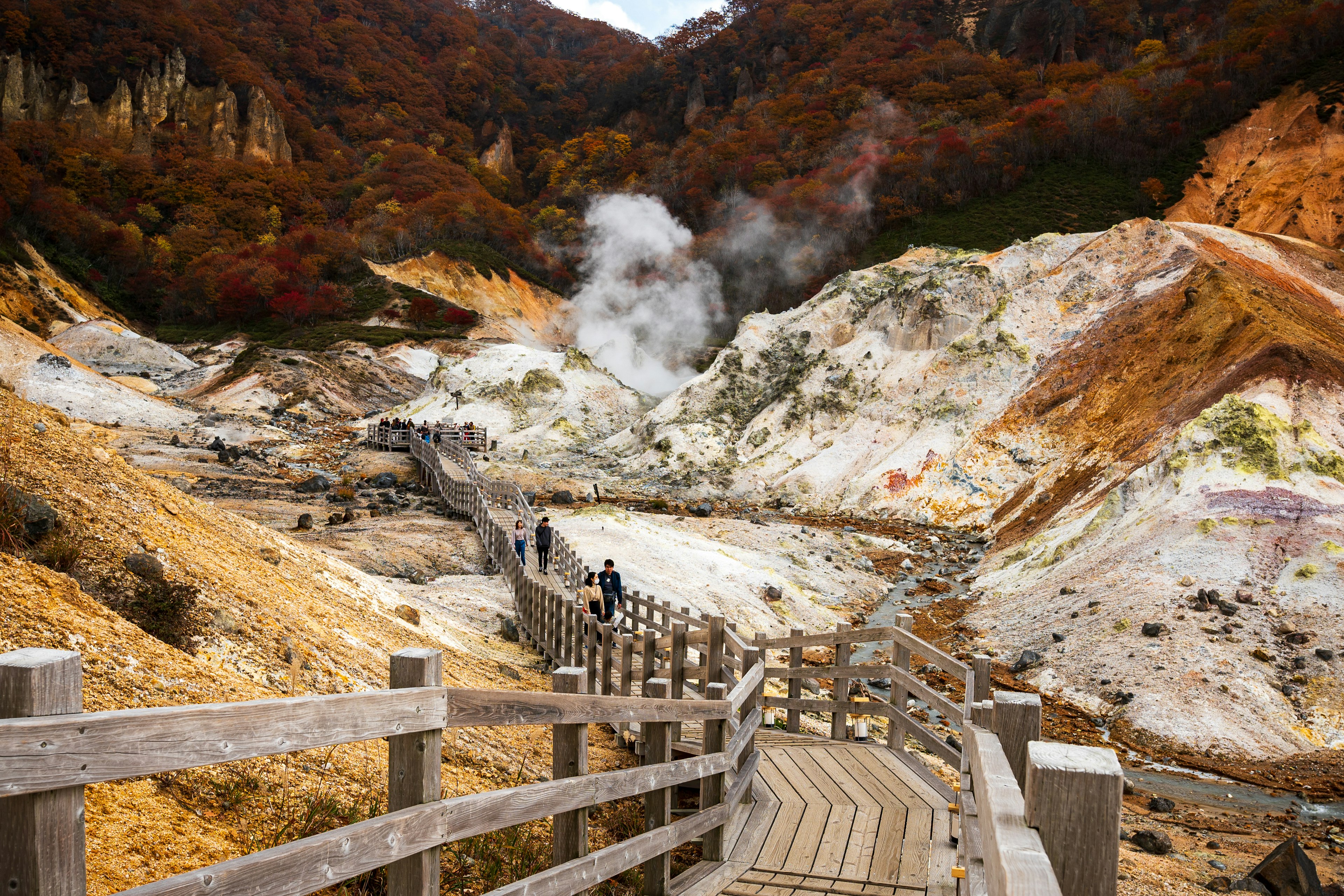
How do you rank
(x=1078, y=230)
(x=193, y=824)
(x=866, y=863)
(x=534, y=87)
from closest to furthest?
(x=193, y=824) < (x=866, y=863) < (x=1078, y=230) < (x=534, y=87)

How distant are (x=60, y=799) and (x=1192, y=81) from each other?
248 feet

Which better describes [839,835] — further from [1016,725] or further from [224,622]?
[224,622]

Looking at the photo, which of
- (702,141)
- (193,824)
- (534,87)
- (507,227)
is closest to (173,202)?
(507,227)

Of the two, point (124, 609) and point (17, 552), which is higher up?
point (17, 552)

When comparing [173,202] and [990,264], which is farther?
[173,202]

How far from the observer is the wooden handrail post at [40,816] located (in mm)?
1456

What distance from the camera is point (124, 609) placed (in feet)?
19.9

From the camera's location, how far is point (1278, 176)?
169ft

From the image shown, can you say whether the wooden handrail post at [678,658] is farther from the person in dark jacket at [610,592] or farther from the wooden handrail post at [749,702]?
the person in dark jacket at [610,592]

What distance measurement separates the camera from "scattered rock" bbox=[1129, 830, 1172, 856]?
8062 millimetres

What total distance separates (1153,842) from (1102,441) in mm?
19819

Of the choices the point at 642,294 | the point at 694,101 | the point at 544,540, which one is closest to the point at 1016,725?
the point at 544,540

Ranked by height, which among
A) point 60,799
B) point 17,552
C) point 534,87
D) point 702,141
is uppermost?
point 534,87

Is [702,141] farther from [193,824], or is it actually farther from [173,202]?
[193,824]
